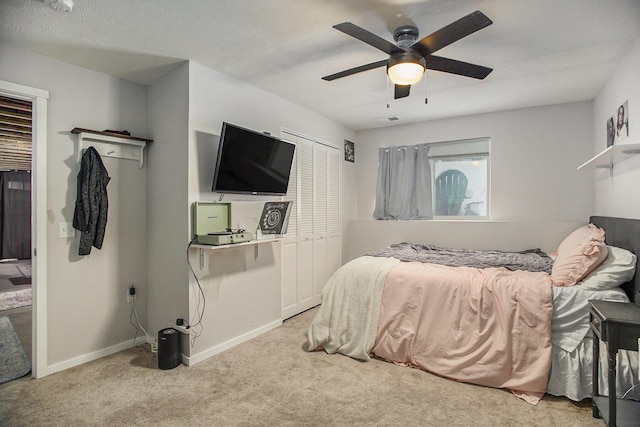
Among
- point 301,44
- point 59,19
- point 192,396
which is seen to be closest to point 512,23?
point 301,44

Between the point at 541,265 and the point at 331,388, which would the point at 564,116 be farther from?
the point at 331,388

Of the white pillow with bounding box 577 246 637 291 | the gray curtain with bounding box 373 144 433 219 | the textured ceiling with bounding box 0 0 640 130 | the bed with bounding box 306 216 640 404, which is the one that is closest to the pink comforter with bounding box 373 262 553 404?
the bed with bounding box 306 216 640 404

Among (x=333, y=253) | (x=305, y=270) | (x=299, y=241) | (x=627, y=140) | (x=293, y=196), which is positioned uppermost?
(x=627, y=140)

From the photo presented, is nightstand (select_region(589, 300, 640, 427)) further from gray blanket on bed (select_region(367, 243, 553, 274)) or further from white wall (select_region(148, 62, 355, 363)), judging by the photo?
white wall (select_region(148, 62, 355, 363))

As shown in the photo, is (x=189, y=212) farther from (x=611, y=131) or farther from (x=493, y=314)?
(x=611, y=131)

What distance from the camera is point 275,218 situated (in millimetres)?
3299

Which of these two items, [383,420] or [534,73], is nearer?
[383,420]

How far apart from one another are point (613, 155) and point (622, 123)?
1.21 feet

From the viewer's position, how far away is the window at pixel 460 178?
4.53 m

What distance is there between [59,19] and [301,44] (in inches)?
61.5

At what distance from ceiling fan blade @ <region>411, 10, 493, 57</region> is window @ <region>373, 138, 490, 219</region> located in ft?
9.10

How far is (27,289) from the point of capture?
204 inches

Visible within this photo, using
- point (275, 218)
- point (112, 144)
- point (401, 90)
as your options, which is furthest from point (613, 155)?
point (112, 144)

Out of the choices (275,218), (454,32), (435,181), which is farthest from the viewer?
(435,181)
